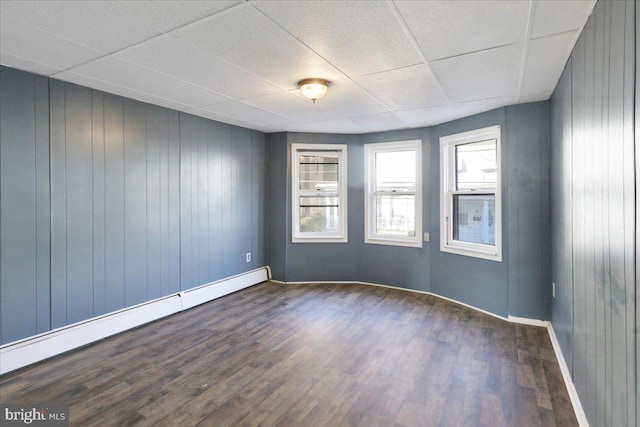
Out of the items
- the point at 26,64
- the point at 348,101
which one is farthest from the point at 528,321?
the point at 26,64

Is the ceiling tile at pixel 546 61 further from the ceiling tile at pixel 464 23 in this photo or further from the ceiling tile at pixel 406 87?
the ceiling tile at pixel 406 87

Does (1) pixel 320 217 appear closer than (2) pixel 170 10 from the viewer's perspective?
No

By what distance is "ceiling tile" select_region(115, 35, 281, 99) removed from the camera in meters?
2.25

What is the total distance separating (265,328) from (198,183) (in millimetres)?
2077

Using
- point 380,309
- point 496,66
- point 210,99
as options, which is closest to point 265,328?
point 380,309

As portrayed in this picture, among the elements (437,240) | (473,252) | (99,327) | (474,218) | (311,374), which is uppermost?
(474,218)

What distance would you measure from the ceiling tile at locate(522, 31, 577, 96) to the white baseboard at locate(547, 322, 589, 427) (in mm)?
2344

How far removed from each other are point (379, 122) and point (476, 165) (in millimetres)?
1386

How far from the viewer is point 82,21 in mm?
1921

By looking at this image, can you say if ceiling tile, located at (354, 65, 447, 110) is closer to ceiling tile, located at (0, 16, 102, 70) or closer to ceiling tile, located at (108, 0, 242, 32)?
ceiling tile, located at (108, 0, 242, 32)

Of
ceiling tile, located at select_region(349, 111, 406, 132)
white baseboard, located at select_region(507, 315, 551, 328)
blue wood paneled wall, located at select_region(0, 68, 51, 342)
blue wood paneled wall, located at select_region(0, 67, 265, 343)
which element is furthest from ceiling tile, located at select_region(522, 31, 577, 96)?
blue wood paneled wall, located at select_region(0, 68, 51, 342)

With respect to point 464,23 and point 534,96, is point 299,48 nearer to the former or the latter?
point 464,23

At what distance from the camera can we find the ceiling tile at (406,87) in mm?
2713

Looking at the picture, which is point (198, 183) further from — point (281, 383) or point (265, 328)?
point (281, 383)
